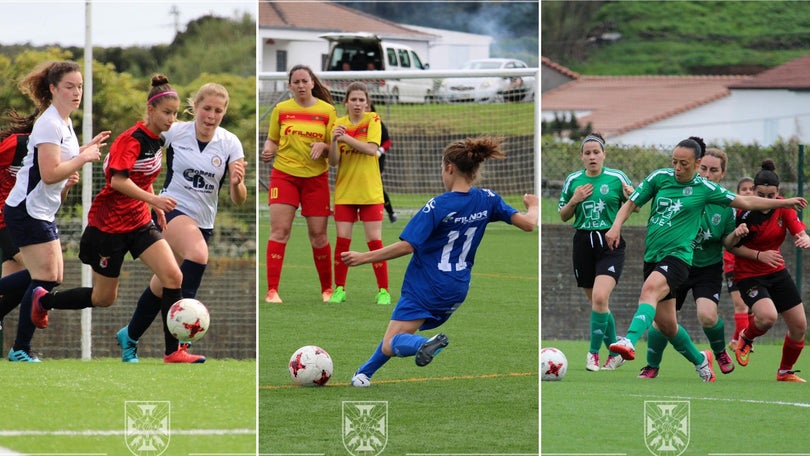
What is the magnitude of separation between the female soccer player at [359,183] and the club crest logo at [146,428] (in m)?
2.67

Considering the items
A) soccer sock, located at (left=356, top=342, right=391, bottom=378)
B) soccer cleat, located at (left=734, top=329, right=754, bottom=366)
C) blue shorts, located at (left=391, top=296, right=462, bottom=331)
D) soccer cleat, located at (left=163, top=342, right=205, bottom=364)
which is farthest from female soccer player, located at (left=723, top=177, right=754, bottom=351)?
soccer cleat, located at (left=163, top=342, right=205, bottom=364)

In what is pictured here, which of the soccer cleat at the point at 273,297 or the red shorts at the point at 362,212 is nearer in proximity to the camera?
the soccer cleat at the point at 273,297

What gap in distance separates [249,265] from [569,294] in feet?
9.85

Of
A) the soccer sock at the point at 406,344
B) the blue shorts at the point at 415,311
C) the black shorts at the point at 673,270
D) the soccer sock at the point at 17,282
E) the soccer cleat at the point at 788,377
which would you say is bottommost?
the soccer cleat at the point at 788,377

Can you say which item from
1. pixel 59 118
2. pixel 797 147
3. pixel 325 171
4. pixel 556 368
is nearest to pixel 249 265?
pixel 325 171

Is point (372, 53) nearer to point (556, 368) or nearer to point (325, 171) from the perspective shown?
point (325, 171)

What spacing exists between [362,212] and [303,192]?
566mm

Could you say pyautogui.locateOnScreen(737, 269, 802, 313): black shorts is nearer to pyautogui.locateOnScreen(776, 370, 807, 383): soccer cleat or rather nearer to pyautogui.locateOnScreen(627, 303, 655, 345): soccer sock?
pyautogui.locateOnScreen(776, 370, 807, 383): soccer cleat

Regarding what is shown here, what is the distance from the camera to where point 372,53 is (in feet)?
43.8

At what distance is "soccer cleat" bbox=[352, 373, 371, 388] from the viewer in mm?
5504

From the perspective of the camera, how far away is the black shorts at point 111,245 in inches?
234

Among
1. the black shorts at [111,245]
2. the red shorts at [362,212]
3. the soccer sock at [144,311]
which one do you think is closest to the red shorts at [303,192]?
the red shorts at [362,212]

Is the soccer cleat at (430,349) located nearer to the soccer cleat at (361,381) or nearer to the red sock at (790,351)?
the soccer cleat at (361,381)

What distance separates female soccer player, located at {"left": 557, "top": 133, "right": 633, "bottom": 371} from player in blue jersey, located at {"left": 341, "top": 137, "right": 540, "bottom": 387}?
1437 mm
